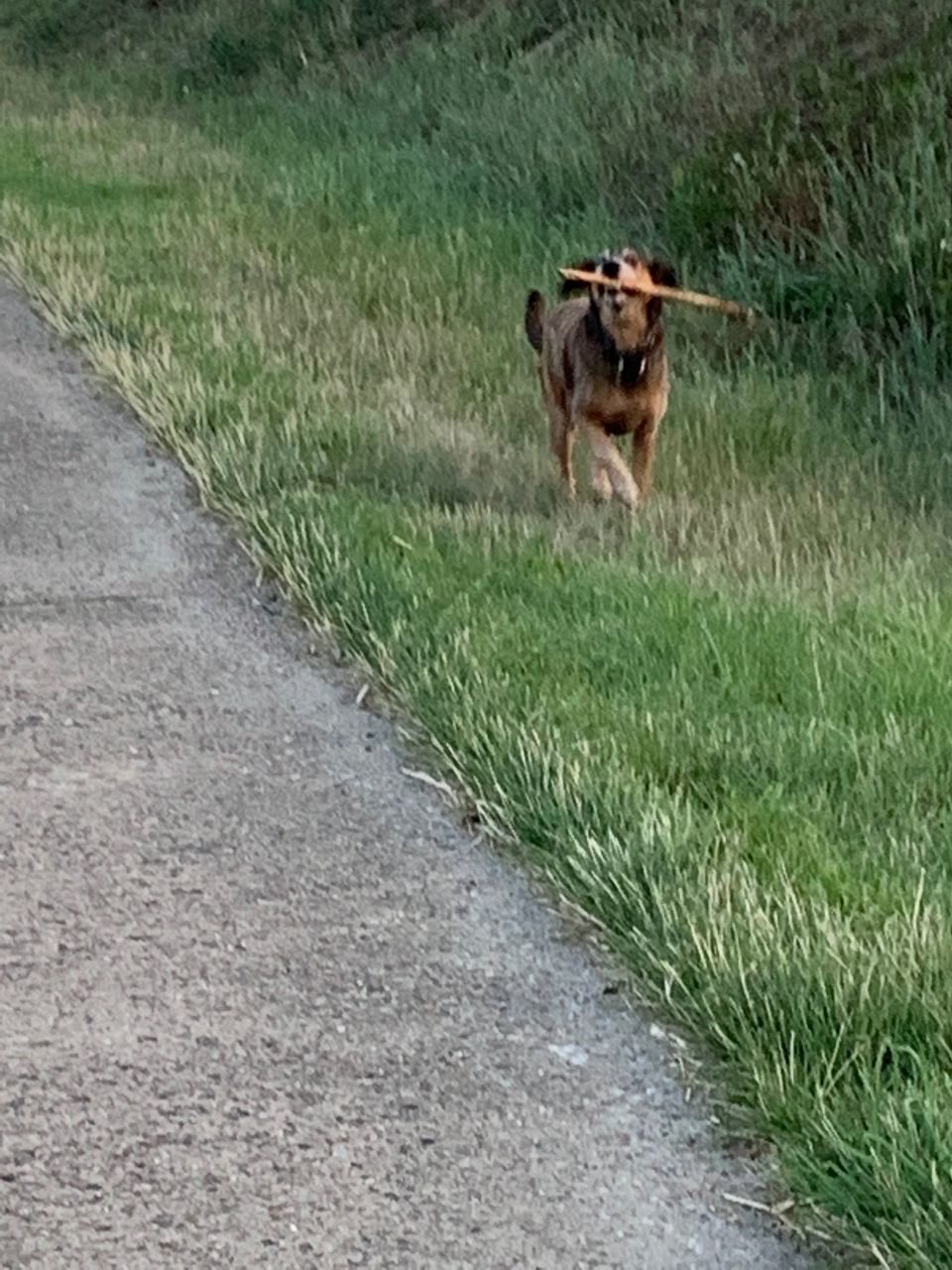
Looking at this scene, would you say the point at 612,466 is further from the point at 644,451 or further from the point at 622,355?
the point at 622,355

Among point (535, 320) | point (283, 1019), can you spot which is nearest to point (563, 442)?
point (535, 320)

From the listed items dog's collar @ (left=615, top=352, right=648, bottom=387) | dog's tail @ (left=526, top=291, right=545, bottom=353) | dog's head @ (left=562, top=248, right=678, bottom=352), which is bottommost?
dog's tail @ (left=526, top=291, right=545, bottom=353)

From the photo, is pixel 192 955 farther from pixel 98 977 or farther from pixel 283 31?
pixel 283 31

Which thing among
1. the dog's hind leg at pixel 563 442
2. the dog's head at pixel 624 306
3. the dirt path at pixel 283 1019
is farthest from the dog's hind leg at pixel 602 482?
the dirt path at pixel 283 1019

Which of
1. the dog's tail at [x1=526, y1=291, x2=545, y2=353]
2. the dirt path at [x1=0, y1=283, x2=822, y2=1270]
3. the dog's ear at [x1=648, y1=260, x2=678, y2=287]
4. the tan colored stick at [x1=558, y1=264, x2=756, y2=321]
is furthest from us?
the dog's tail at [x1=526, y1=291, x2=545, y2=353]

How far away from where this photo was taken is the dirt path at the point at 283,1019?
3166 mm

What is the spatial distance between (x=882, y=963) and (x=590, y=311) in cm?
397

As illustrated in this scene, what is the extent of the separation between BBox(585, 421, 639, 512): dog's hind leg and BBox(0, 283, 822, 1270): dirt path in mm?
1860

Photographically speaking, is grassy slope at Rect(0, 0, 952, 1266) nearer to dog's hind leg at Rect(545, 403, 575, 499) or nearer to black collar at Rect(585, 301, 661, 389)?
dog's hind leg at Rect(545, 403, 575, 499)

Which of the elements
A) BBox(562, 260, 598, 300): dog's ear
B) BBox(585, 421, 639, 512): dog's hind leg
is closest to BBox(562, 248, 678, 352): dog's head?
BBox(562, 260, 598, 300): dog's ear

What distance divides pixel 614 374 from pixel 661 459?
2.59ft

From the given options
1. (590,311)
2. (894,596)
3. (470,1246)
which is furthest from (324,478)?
(470,1246)

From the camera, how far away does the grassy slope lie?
378 centimetres

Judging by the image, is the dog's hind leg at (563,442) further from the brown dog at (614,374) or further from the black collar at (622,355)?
the black collar at (622,355)
